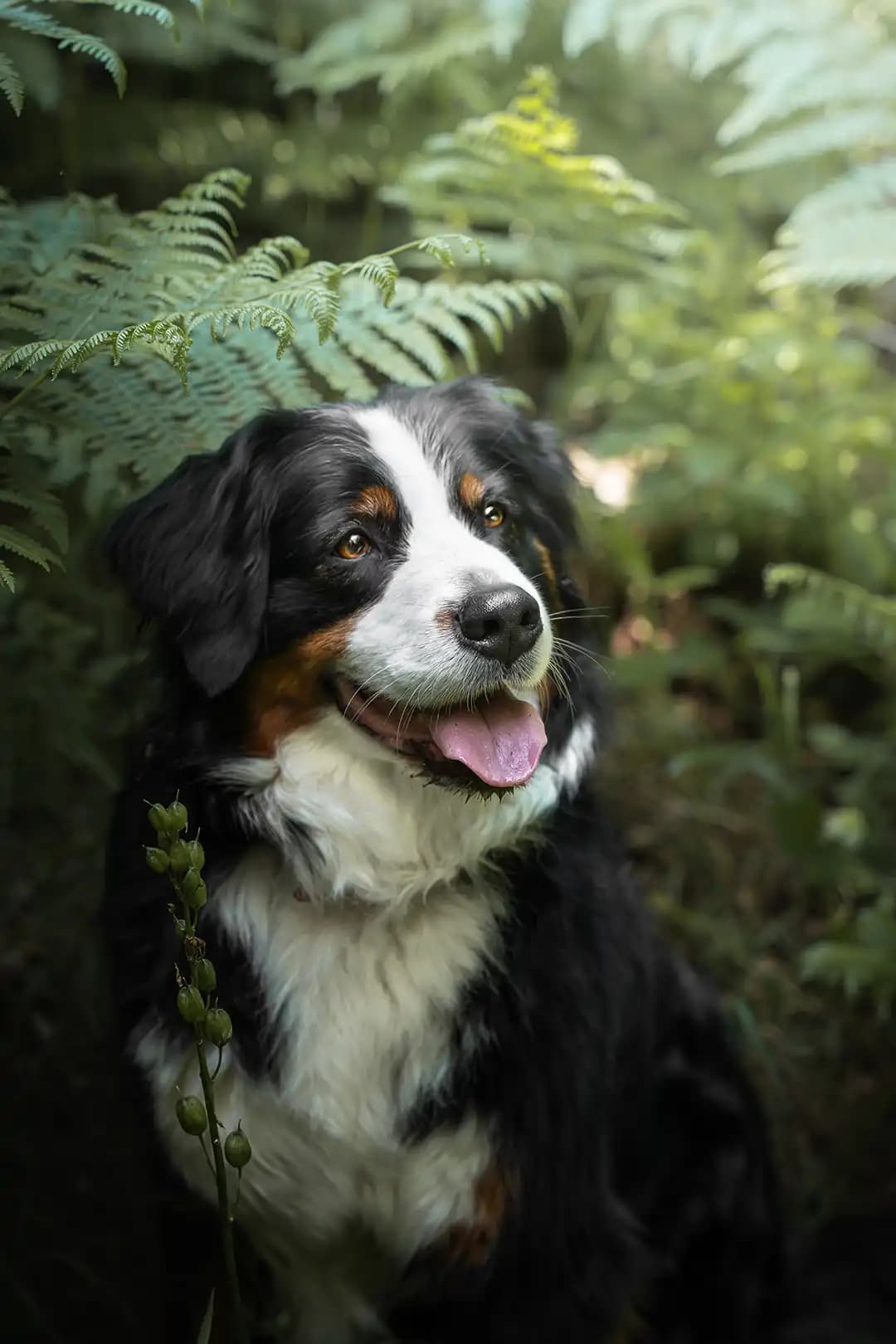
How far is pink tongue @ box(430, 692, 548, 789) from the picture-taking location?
Answer: 76.6 inches

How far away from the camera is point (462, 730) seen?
77.9 inches

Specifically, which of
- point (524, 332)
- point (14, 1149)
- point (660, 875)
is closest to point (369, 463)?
point (14, 1149)

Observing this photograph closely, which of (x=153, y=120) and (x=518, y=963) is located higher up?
(x=153, y=120)

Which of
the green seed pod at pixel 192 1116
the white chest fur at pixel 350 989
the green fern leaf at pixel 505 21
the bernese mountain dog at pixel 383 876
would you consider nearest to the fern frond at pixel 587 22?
the green fern leaf at pixel 505 21

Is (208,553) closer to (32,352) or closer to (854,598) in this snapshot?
(32,352)

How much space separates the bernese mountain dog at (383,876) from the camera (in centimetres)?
198

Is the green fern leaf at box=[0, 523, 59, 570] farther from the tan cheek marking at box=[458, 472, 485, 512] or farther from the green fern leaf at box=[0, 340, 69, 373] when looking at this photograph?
the tan cheek marking at box=[458, 472, 485, 512]

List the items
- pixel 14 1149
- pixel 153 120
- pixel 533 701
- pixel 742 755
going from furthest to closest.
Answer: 1. pixel 153 120
2. pixel 742 755
3. pixel 14 1149
4. pixel 533 701

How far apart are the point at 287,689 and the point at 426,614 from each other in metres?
0.28

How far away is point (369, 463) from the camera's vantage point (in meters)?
2.03

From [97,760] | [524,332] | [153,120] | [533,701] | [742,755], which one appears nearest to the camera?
[533,701]

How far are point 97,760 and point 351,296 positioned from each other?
3.98ft

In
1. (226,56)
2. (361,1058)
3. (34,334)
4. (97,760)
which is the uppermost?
(226,56)

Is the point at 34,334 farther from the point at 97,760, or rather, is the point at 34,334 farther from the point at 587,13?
the point at 587,13
